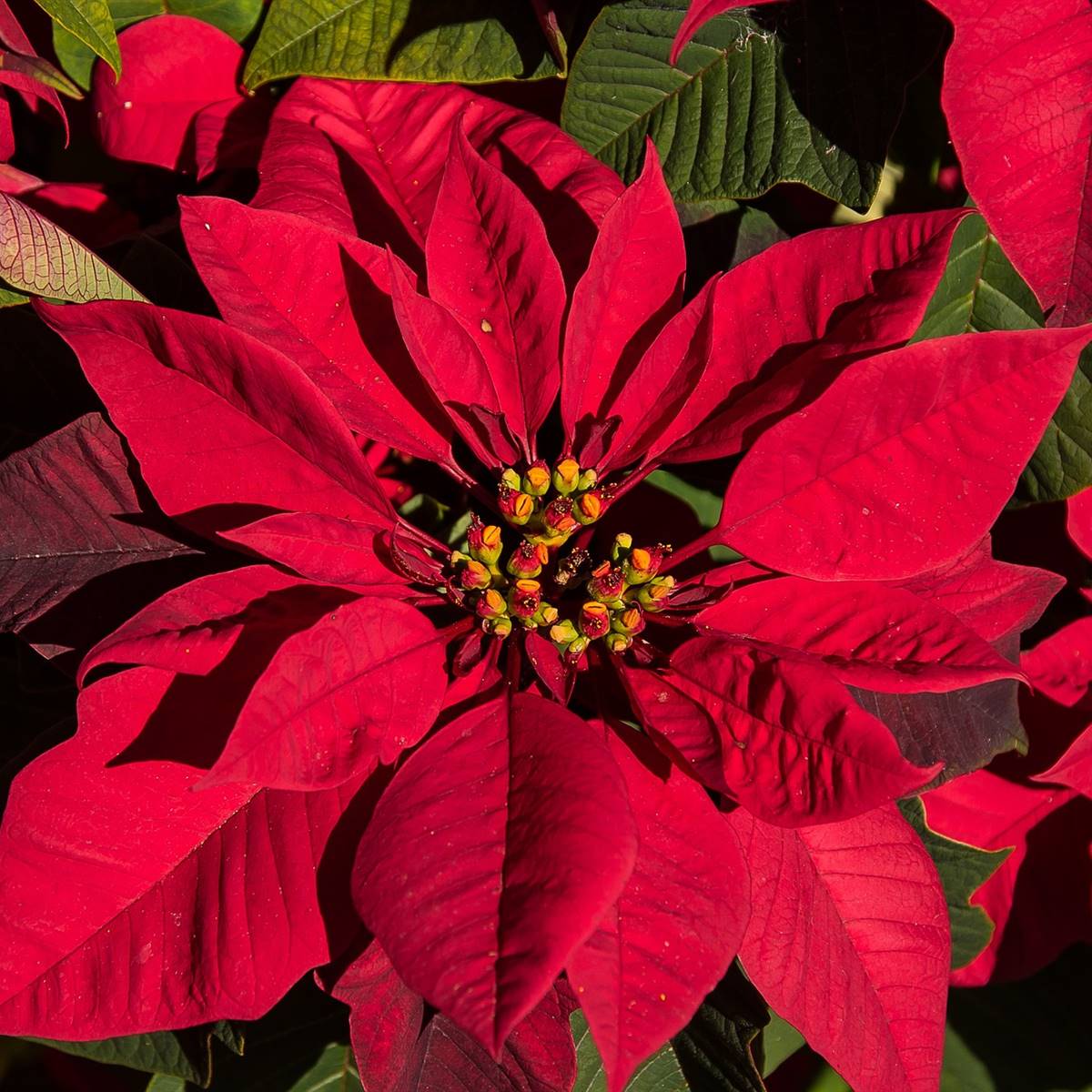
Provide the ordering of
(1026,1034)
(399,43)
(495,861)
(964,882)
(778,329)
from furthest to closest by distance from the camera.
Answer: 1. (1026,1034)
2. (964,882)
3. (399,43)
4. (778,329)
5. (495,861)

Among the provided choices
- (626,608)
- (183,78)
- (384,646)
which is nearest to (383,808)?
(384,646)

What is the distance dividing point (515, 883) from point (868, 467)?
0.26 m

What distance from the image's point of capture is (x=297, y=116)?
71 cm

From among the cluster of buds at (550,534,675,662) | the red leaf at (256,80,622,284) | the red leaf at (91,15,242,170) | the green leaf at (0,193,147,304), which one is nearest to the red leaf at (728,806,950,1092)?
the cluster of buds at (550,534,675,662)

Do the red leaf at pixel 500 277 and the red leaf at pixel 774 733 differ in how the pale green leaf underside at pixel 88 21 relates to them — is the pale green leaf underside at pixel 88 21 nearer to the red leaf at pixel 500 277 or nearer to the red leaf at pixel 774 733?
the red leaf at pixel 500 277

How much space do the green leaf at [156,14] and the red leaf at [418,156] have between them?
0.11 meters

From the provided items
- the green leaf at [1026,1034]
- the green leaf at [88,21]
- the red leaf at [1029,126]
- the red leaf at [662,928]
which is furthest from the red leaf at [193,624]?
the green leaf at [1026,1034]

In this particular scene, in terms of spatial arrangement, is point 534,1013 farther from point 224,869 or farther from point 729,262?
point 729,262

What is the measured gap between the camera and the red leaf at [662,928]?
48cm

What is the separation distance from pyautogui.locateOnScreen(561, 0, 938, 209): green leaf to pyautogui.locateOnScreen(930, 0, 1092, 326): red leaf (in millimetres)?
83

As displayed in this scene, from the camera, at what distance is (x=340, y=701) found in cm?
55

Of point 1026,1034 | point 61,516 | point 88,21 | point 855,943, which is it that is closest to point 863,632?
point 855,943

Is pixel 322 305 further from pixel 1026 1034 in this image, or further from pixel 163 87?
pixel 1026 1034

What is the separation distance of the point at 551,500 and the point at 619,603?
0.28ft
